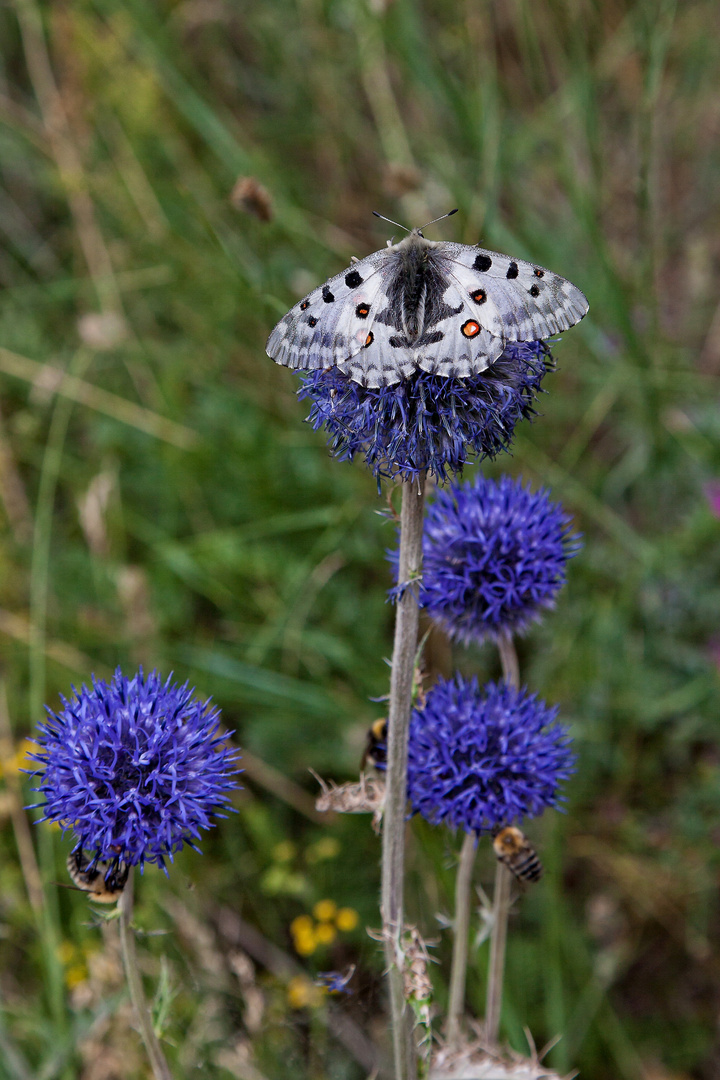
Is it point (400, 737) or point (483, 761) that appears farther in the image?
point (483, 761)

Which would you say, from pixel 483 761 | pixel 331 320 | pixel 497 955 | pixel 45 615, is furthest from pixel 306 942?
pixel 331 320

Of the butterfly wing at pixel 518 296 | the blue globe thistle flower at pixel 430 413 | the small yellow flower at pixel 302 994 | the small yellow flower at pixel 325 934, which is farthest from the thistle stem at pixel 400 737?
the small yellow flower at pixel 325 934

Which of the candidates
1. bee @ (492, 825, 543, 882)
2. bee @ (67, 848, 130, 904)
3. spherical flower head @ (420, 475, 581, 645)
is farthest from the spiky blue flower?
spherical flower head @ (420, 475, 581, 645)

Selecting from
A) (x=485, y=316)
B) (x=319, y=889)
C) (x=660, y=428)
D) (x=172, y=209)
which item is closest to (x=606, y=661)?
(x=660, y=428)

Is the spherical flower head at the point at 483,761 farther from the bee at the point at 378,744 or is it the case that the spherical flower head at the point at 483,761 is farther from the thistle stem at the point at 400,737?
the thistle stem at the point at 400,737

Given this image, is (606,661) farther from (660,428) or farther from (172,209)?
(172,209)

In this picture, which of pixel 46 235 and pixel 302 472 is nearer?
pixel 302 472

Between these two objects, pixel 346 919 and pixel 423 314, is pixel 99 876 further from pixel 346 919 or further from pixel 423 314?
pixel 346 919

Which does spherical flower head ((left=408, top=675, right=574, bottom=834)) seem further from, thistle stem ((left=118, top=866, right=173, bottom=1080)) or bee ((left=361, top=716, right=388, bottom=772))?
thistle stem ((left=118, top=866, right=173, bottom=1080))
